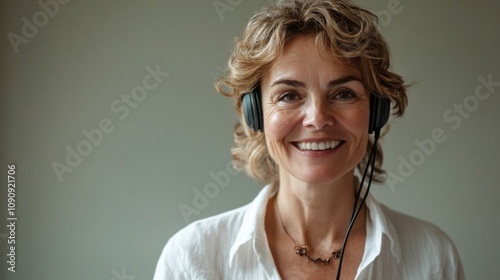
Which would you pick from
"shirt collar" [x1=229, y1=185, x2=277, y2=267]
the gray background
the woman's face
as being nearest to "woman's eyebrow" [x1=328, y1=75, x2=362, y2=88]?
the woman's face

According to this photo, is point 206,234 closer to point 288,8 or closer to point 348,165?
point 348,165

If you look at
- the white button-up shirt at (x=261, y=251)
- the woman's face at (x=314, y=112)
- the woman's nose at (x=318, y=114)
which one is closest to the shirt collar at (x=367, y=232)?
the white button-up shirt at (x=261, y=251)

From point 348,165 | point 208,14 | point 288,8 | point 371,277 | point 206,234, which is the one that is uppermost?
point 208,14

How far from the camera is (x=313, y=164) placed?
1033 millimetres

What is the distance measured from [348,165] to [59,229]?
80 cm

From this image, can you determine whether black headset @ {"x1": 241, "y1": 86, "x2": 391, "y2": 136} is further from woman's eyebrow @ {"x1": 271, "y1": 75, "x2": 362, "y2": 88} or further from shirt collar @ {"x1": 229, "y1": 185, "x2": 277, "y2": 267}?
shirt collar @ {"x1": 229, "y1": 185, "x2": 277, "y2": 267}

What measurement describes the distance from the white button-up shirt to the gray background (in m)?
0.28

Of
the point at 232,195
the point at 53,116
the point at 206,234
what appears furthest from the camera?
the point at 232,195

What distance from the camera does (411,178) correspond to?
1461 millimetres

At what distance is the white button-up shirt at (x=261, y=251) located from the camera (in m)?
1.08

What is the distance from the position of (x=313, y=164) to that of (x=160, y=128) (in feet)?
1.74

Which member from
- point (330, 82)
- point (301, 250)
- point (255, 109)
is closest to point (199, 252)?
point (301, 250)

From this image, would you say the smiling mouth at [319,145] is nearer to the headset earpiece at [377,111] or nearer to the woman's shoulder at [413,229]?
the headset earpiece at [377,111]

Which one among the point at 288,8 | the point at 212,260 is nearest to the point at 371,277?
the point at 212,260
